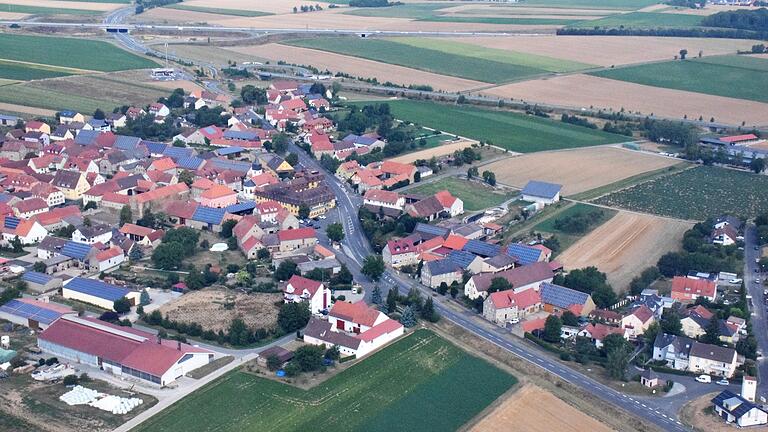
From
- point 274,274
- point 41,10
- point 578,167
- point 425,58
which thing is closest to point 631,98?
point 578,167

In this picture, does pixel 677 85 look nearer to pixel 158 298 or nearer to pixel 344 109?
pixel 344 109

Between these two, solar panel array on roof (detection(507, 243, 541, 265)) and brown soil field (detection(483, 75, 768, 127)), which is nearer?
solar panel array on roof (detection(507, 243, 541, 265))

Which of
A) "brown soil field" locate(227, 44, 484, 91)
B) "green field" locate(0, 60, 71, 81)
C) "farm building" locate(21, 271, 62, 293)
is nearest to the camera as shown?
"farm building" locate(21, 271, 62, 293)

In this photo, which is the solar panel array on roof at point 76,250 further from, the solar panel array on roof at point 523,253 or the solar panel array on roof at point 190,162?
the solar panel array on roof at point 523,253

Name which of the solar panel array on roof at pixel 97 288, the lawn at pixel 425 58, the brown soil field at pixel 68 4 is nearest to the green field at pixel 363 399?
the solar panel array on roof at pixel 97 288

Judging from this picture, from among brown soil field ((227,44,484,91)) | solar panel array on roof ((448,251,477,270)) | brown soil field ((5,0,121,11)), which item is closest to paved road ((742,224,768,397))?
solar panel array on roof ((448,251,477,270))

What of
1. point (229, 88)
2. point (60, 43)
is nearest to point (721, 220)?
point (229, 88)

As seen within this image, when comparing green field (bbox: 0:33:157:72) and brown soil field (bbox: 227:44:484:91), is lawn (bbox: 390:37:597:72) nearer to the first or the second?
brown soil field (bbox: 227:44:484:91)
